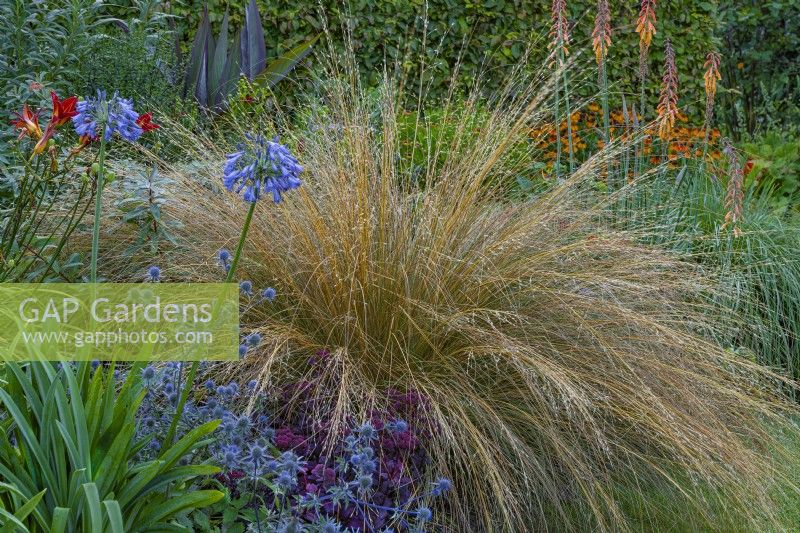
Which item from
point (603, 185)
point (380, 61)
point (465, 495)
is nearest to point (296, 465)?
point (465, 495)

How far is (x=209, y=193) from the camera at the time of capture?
3529mm

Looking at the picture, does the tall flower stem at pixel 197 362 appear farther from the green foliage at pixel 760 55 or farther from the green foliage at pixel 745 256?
the green foliage at pixel 760 55

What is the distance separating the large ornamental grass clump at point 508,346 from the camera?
262 centimetres

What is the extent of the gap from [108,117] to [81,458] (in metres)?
0.74

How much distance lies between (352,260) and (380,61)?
3.93 m

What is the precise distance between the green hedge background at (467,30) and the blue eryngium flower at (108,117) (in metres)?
3.81

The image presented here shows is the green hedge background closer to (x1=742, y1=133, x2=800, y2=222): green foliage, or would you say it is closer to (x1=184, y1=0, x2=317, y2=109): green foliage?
(x1=184, y1=0, x2=317, y2=109): green foliage

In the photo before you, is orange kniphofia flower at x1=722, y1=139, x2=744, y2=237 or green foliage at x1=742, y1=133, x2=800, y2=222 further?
green foliage at x1=742, y1=133, x2=800, y2=222

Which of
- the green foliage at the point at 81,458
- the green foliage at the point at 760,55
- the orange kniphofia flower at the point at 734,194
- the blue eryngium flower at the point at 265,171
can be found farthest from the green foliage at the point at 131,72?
the green foliage at the point at 760,55

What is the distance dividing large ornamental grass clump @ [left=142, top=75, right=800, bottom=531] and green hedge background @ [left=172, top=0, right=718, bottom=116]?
2.88 m

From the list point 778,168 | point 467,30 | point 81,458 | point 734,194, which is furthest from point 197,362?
point 467,30

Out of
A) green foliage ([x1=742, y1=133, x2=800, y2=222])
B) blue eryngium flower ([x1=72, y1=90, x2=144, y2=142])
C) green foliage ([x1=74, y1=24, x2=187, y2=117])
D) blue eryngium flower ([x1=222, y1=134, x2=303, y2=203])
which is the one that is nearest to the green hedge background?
green foliage ([x1=742, y1=133, x2=800, y2=222])

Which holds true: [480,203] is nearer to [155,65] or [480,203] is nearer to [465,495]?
[465,495]

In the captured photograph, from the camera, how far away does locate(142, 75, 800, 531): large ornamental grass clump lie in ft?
8.59
